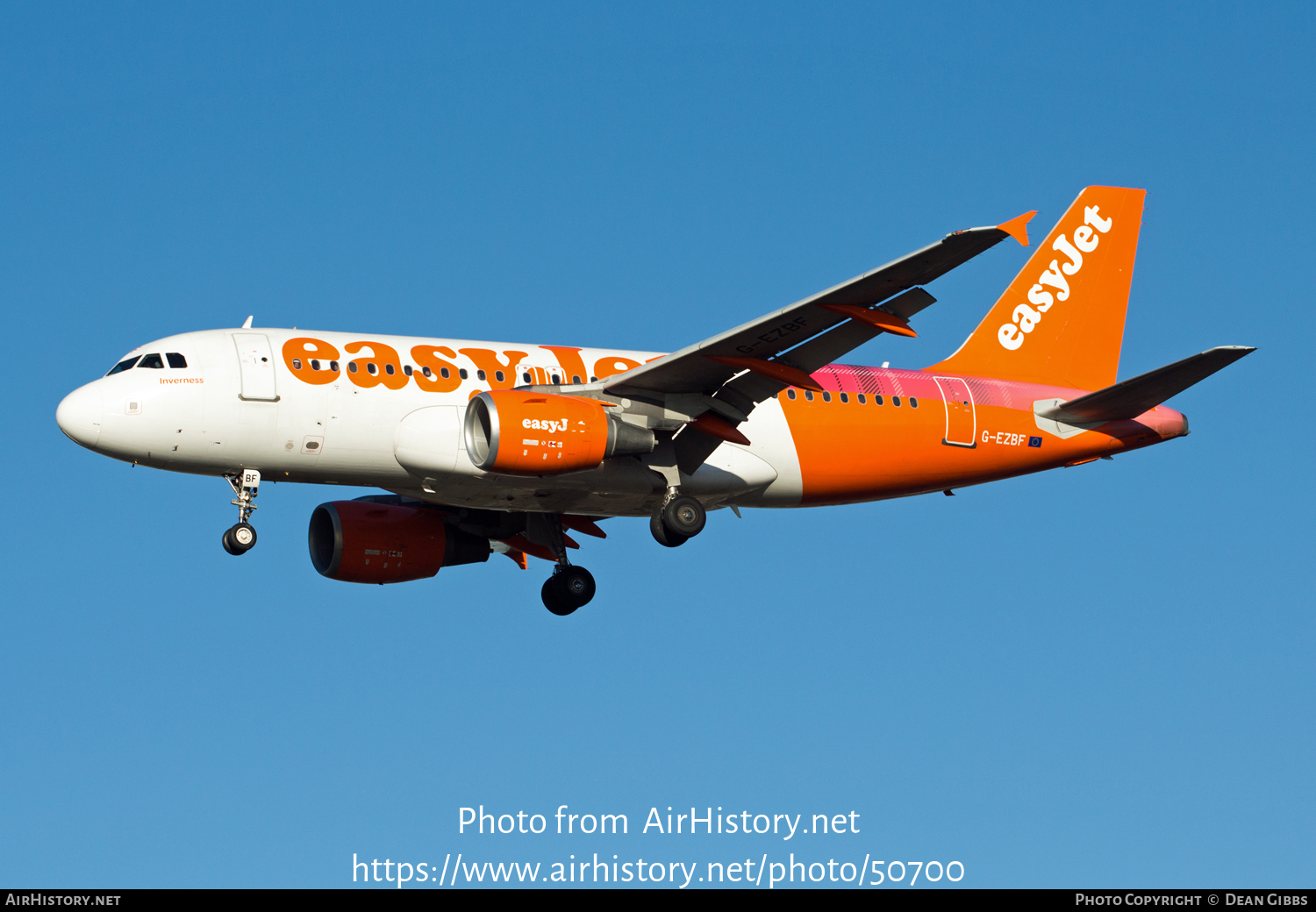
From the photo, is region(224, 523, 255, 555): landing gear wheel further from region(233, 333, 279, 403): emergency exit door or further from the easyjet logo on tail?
the easyjet logo on tail

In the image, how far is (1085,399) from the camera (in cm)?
3531

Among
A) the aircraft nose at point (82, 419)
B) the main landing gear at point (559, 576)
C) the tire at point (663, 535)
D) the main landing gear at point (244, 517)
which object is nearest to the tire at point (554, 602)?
the main landing gear at point (559, 576)

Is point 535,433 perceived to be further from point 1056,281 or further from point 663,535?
point 1056,281

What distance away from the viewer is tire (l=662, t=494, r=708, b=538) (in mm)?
31848

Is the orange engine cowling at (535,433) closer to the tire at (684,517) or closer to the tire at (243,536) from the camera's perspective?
the tire at (684,517)

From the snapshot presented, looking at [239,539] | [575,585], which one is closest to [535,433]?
[239,539]

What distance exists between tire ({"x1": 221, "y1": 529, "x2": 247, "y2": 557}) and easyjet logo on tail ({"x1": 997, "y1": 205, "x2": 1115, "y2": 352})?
17.2 m

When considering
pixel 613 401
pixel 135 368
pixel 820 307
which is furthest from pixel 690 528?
pixel 135 368

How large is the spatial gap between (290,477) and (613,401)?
6097 millimetres

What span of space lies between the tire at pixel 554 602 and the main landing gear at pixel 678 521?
4.37 meters

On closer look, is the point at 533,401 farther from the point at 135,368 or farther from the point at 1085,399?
the point at 1085,399

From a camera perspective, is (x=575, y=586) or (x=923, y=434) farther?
(x=575, y=586)

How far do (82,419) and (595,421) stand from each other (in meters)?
9.03

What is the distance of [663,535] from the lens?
3212 centimetres
